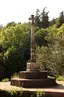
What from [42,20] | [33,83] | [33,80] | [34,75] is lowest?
[33,83]

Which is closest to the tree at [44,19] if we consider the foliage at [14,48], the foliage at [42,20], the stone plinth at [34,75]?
the foliage at [42,20]

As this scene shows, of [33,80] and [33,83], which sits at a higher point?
[33,80]

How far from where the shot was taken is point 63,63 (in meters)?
25.1

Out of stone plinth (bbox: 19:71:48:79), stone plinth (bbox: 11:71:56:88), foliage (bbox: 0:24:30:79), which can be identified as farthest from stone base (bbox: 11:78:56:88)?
foliage (bbox: 0:24:30:79)

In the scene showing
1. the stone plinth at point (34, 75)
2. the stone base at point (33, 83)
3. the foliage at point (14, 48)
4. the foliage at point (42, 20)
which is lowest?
the stone base at point (33, 83)

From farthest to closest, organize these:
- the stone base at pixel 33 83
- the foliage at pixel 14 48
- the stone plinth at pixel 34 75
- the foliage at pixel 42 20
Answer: the foliage at pixel 42 20 → the foliage at pixel 14 48 → the stone plinth at pixel 34 75 → the stone base at pixel 33 83

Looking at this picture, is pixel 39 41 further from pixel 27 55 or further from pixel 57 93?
pixel 57 93

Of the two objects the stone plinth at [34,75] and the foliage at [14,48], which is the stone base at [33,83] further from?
the foliage at [14,48]

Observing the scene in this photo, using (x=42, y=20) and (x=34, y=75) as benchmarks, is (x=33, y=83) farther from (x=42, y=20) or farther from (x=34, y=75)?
(x=42, y=20)

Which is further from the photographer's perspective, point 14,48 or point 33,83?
point 14,48

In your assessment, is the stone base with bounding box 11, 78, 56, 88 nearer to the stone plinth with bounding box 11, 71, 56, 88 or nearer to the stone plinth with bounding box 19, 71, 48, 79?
the stone plinth with bounding box 11, 71, 56, 88

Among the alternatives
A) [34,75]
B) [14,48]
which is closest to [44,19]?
[14,48]

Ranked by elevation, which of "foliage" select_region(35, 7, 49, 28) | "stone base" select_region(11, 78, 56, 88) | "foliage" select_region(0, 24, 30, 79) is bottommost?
"stone base" select_region(11, 78, 56, 88)

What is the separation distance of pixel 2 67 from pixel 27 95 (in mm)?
26401
